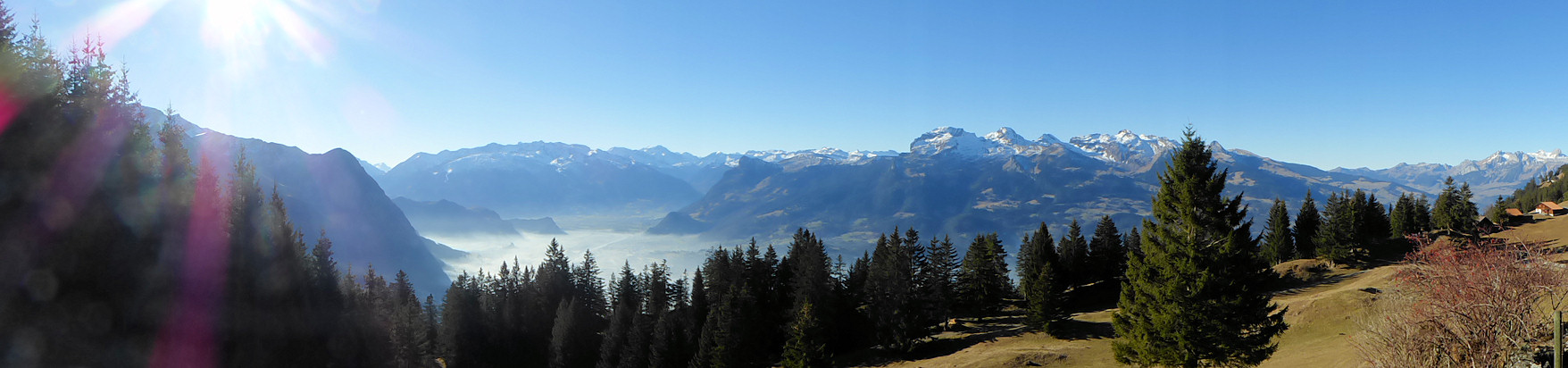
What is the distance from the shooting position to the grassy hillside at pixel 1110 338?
36688mm

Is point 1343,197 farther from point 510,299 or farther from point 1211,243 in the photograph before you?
point 510,299

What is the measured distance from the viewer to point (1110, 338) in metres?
55.4

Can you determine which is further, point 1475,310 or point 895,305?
point 895,305

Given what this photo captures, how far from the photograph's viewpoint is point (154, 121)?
1547cm

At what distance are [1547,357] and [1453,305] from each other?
209 centimetres

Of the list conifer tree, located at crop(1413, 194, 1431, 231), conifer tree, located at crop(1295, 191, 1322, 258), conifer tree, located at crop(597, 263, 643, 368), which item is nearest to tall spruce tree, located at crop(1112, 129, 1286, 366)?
conifer tree, located at crop(597, 263, 643, 368)

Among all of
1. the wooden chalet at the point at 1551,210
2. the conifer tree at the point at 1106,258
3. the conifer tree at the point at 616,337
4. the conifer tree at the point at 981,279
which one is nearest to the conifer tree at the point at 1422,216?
the wooden chalet at the point at 1551,210

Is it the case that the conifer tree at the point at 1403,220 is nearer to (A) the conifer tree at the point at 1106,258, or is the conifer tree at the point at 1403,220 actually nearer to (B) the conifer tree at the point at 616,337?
(A) the conifer tree at the point at 1106,258

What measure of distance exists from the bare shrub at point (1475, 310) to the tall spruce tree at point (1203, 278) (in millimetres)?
7158

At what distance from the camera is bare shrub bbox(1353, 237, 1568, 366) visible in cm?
1545

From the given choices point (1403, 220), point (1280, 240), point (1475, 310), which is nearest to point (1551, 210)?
point (1403, 220)

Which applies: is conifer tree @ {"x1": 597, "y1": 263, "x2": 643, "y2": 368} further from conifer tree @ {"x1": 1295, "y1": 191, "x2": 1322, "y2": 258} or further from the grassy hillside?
conifer tree @ {"x1": 1295, "y1": 191, "x2": 1322, "y2": 258}

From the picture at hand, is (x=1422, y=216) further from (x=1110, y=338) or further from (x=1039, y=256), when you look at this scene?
(x=1110, y=338)

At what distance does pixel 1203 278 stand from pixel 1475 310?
8.29 metres
